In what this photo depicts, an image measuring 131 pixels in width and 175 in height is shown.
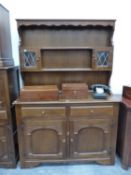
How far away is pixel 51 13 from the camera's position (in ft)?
6.79

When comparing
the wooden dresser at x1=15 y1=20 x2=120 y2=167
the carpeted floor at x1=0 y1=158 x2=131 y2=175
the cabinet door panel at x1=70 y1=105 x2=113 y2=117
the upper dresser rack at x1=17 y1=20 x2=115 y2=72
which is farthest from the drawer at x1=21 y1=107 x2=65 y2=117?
the carpeted floor at x1=0 y1=158 x2=131 y2=175

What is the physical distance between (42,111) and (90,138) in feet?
2.23

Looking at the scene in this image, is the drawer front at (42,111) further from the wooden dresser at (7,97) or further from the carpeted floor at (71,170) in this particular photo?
the carpeted floor at (71,170)

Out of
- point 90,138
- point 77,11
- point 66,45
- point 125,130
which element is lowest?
point 90,138

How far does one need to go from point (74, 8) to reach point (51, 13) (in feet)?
1.03

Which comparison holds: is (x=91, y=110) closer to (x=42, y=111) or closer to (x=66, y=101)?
(x=66, y=101)

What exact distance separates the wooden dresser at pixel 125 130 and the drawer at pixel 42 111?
2.43ft

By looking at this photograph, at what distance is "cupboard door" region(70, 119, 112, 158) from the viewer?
1851mm

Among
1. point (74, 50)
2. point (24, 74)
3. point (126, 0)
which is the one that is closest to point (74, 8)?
point (74, 50)

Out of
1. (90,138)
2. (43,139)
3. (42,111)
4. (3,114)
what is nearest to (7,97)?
(3,114)

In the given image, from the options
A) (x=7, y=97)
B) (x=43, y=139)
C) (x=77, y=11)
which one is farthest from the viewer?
(x=77, y=11)

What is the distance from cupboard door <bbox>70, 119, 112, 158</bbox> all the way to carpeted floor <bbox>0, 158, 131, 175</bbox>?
15cm

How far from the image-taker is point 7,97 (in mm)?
1750

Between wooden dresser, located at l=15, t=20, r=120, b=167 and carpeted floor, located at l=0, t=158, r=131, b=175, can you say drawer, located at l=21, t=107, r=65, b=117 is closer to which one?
wooden dresser, located at l=15, t=20, r=120, b=167
